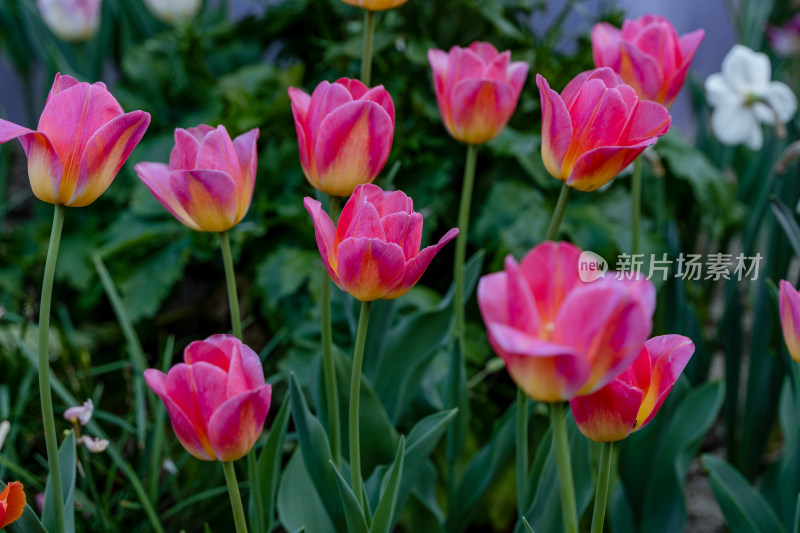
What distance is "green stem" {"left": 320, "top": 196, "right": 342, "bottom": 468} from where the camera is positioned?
2.05ft

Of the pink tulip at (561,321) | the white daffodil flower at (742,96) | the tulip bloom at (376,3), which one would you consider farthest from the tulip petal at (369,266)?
the white daffodil flower at (742,96)

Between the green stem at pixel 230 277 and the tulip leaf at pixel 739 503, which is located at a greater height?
the green stem at pixel 230 277

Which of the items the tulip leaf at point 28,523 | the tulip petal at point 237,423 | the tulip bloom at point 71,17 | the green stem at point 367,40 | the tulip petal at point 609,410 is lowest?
the tulip leaf at point 28,523

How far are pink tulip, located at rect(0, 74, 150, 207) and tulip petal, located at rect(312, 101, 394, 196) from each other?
0.45 feet

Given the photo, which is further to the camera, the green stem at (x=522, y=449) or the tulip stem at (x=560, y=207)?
the green stem at (x=522, y=449)

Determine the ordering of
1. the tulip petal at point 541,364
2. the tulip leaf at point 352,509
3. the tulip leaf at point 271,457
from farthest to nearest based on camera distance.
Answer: the tulip leaf at point 271,457 < the tulip leaf at point 352,509 < the tulip petal at point 541,364

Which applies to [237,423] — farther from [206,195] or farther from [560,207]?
[560,207]

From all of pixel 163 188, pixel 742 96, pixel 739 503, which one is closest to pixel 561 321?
pixel 163 188

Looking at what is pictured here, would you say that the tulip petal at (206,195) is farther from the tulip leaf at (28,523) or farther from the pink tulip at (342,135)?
the tulip leaf at (28,523)

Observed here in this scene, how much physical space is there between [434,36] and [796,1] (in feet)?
4.87

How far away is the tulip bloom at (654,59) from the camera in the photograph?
688 mm

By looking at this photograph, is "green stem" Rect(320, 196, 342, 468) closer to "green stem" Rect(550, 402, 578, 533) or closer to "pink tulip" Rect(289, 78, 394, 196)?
"pink tulip" Rect(289, 78, 394, 196)

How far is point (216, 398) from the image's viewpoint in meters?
0.44

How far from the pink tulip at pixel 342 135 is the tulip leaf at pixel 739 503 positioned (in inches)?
19.7
